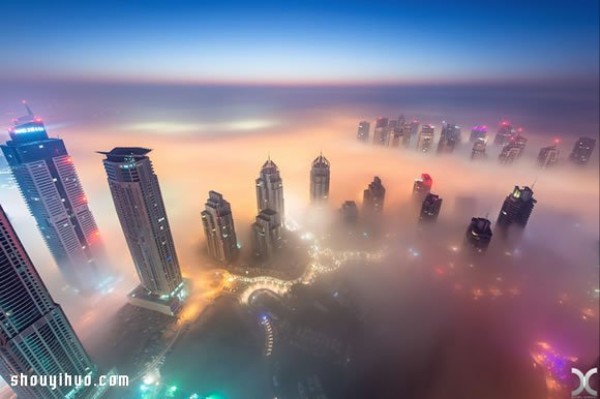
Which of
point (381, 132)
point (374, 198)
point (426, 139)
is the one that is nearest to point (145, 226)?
point (374, 198)

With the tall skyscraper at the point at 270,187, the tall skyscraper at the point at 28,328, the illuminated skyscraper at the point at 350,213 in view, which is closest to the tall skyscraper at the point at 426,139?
the illuminated skyscraper at the point at 350,213

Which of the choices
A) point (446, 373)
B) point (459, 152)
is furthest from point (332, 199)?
point (459, 152)

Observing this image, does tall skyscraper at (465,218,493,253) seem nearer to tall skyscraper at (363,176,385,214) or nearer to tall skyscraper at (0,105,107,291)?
tall skyscraper at (363,176,385,214)

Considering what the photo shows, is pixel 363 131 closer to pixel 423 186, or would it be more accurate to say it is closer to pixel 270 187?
pixel 423 186

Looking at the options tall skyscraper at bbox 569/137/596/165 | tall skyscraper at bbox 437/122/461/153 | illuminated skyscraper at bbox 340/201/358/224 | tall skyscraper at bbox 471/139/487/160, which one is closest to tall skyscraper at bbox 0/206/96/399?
illuminated skyscraper at bbox 340/201/358/224

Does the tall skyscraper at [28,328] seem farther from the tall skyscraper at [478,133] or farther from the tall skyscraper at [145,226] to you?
the tall skyscraper at [478,133]

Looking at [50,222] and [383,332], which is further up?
[50,222]

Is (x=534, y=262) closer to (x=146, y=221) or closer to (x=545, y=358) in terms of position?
(x=545, y=358)
